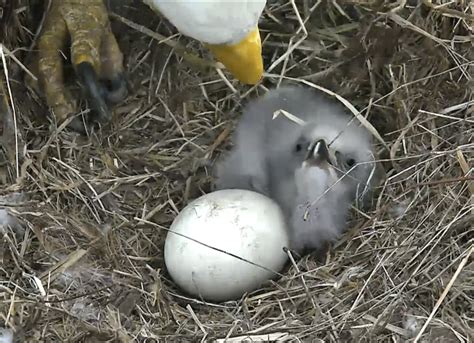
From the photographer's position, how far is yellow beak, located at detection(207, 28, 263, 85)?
1876 mm

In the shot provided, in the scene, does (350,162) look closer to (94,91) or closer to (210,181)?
(210,181)

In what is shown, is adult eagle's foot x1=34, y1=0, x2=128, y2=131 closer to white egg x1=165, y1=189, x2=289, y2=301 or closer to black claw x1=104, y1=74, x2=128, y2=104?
black claw x1=104, y1=74, x2=128, y2=104

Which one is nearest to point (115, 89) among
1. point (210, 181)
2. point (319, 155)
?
point (210, 181)

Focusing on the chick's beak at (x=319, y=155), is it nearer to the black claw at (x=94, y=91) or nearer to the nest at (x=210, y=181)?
the nest at (x=210, y=181)

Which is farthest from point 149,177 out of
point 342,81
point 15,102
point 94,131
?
point 342,81

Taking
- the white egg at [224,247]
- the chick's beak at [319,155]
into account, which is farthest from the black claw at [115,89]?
the chick's beak at [319,155]

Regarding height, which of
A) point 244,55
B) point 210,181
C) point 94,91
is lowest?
point 210,181

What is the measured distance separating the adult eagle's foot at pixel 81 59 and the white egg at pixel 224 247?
0.45m

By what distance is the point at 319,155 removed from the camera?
2.12 meters

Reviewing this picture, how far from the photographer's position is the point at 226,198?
2.13 metres

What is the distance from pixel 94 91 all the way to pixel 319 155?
605 millimetres

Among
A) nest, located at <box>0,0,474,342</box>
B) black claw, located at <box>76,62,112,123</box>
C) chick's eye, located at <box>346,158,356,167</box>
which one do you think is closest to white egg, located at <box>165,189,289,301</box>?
nest, located at <box>0,0,474,342</box>

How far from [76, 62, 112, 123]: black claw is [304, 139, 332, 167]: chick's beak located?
0.56m

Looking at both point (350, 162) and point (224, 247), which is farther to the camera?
point (350, 162)
